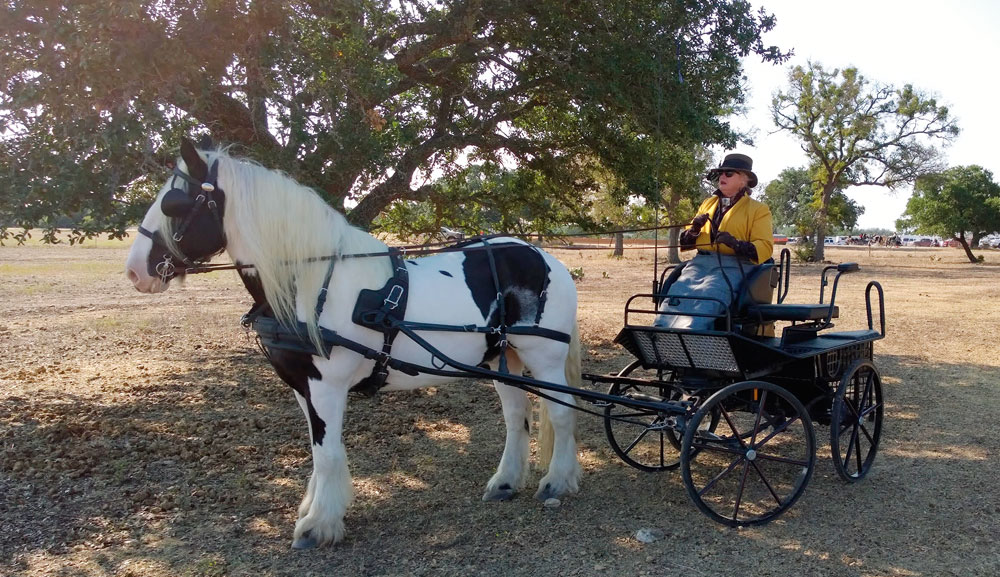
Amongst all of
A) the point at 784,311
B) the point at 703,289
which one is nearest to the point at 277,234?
the point at 703,289

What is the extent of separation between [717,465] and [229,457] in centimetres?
399

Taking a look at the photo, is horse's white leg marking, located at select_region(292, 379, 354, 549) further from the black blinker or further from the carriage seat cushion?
the carriage seat cushion

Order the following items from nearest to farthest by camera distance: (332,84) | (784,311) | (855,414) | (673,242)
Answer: (784,311), (855,414), (332,84), (673,242)

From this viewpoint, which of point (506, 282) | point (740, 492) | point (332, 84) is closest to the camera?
point (740, 492)

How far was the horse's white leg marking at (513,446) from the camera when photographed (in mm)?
4914

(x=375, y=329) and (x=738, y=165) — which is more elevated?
(x=738, y=165)

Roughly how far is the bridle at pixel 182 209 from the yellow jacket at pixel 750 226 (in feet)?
10.3

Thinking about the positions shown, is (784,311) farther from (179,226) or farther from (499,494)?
(179,226)

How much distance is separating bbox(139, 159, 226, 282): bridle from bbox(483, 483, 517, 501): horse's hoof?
2530 mm

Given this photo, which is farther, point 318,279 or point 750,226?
point 750,226

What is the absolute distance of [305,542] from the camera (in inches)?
160

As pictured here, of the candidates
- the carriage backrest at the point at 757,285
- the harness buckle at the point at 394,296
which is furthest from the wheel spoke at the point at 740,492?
the harness buckle at the point at 394,296

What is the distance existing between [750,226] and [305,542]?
3621 millimetres

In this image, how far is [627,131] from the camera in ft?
30.1
